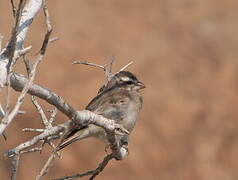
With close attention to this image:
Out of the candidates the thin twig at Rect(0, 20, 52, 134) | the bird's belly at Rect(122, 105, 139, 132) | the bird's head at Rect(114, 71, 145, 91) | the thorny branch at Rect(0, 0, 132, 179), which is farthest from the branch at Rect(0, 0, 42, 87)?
the bird's head at Rect(114, 71, 145, 91)

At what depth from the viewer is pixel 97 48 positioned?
18594 mm

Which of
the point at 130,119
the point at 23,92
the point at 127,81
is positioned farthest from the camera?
the point at 127,81

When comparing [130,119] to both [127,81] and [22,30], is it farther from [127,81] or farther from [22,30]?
[22,30]

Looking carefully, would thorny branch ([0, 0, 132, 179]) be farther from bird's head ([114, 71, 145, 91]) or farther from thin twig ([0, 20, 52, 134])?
bird's head ([114, 71, 145, 91])

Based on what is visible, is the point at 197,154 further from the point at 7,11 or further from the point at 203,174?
the point at 7,11

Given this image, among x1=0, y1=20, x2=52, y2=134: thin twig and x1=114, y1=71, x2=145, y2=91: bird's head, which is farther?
x1=114, y1=71, x2=145, y2=91: bird's head

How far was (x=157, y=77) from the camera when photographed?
1814 cm

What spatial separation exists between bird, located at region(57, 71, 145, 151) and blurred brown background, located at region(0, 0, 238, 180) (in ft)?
24.5

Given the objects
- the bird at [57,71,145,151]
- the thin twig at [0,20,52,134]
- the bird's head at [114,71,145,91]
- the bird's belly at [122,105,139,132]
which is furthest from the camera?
the bird's head at [114,71,145,91]

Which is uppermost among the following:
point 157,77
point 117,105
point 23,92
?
point 157,77

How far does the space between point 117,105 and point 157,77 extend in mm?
9801

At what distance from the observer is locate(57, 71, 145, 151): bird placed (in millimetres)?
7750

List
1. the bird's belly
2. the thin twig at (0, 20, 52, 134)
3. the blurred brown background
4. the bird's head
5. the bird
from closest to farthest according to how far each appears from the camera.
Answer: the thin twig at (0, 20, 52, 134)
the bird
the bird's belly
the bird's head
the blurred brown background

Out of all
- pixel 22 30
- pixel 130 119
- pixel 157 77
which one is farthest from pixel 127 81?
pixel 157 77
